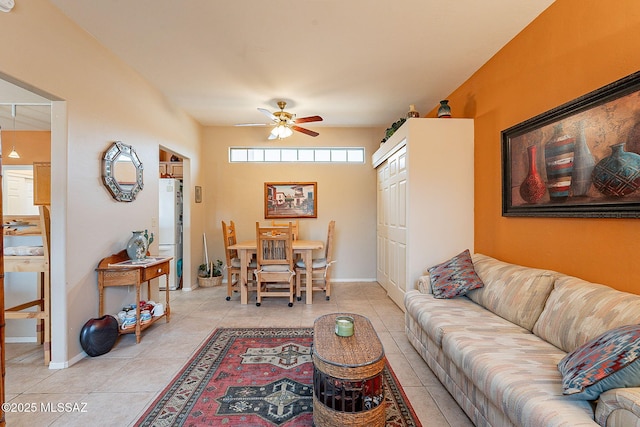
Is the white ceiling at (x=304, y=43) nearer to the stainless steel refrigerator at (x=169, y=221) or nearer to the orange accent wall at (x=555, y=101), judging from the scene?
the orange accent wall at (x=555, y=101)


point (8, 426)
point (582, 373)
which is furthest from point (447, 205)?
point (8, 426)

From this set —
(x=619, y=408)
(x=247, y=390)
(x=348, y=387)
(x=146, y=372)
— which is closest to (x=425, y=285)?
(x=348, y=387)

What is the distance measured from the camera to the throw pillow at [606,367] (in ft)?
3.40

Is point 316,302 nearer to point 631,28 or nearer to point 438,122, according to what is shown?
point 438,122

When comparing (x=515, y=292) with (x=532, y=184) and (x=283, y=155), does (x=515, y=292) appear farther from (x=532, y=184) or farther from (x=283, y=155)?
(x=283, y=155)

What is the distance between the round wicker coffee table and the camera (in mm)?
1411

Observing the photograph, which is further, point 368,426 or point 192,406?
point 192,406

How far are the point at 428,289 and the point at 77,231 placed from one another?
3.21 m

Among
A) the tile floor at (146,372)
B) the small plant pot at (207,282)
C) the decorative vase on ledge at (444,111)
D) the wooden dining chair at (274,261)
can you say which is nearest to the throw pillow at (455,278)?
the tile floor at (146,372)

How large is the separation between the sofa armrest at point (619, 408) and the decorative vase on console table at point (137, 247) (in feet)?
11.3

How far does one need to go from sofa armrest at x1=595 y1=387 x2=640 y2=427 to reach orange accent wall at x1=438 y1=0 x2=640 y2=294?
899 mm

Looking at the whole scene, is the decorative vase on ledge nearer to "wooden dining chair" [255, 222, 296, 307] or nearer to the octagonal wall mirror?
"wooden dining chair" [255, 222, 296, 307]

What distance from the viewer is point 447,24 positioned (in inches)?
89.7

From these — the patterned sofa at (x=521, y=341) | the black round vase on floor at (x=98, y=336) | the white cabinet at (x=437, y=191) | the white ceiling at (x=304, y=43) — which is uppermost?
the white ceiling at (x=304, y=43)
